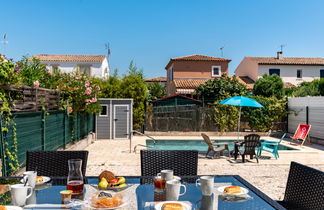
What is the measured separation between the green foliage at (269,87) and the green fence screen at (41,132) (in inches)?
692

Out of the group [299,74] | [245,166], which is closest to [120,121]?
[245,166]

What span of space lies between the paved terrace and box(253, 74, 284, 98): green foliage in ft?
49.2

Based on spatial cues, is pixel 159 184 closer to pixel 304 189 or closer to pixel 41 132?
pixel 304 189

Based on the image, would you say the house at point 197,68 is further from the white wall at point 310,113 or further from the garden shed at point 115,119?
the garden shed at point 115,119

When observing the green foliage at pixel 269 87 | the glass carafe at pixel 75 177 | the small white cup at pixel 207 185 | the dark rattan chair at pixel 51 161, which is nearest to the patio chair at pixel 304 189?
the small white cup at pixel 207 185

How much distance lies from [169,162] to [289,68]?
34.4 m

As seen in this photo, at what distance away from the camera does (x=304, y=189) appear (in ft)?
9.18

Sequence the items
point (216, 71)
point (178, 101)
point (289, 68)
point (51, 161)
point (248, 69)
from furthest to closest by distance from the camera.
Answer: point (248, 69) → point (289, 68) → point (216, 71) → point (178, 101) → point (51, 161)

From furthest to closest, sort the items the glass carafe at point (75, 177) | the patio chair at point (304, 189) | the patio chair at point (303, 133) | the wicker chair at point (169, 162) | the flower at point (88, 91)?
the patio chair at point (303, 133)
the flower at point (88, 91)
the wicker chair at point (169, 162)
the patio chair at point (304, 189)
the glass carafe at point (75, 177)

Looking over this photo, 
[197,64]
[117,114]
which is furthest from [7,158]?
[197,64]

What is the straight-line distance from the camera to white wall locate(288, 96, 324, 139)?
1381 cm

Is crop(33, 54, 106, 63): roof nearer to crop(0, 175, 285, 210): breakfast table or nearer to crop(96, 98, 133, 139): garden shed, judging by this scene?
crop(96, 98, 133, 139): garden shed

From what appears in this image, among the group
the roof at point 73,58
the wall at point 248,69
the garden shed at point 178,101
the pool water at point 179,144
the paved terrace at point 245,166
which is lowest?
the pool water at point 179,144

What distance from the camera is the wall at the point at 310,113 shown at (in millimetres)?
13812
